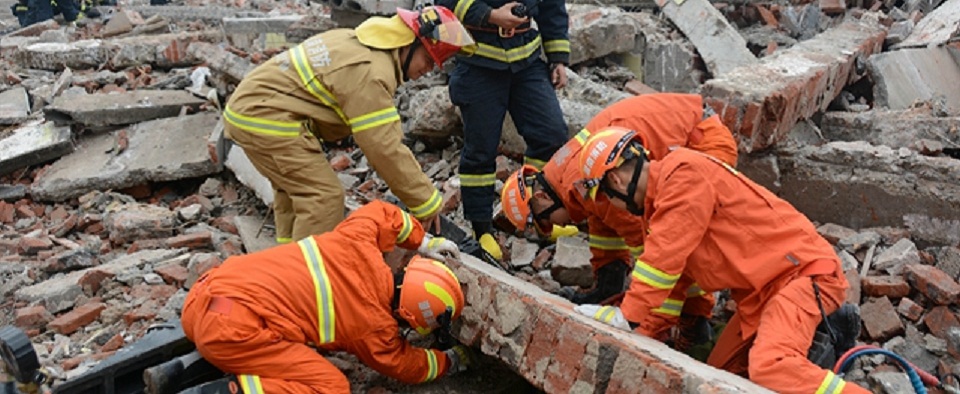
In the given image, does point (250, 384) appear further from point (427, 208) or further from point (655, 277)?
point (655, 277)

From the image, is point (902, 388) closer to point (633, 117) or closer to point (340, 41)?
point (633, 117)

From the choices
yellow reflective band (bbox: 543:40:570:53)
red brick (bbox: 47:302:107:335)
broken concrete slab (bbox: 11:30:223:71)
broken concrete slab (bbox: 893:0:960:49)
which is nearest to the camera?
red brick (bbox: 47:302:107:335)

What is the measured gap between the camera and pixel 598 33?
6.27m

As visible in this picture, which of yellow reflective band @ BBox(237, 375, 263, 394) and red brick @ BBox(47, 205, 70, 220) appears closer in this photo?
yellow reflective band @ BBox(237, 375, 263, 394)

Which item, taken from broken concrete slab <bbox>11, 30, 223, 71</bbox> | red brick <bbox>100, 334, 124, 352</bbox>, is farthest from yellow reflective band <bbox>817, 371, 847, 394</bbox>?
broken concrete slab <bbox>11, 30, 223, 71</bbox>

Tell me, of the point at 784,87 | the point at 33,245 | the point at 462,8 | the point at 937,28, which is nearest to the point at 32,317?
the point at 33,245

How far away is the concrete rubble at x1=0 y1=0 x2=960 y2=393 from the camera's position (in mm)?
3514

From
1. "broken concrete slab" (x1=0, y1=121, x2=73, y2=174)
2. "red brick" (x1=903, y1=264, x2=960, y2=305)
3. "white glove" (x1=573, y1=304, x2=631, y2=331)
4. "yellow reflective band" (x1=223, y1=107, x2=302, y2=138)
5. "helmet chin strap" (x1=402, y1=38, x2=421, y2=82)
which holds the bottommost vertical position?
"broken concrete slab" (x1=0, y1=121, x2=73, y2=174)

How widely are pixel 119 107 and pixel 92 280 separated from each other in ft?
9.60

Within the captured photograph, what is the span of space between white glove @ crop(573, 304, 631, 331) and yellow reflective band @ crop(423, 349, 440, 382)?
0.72m

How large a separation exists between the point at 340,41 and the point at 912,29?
516cm

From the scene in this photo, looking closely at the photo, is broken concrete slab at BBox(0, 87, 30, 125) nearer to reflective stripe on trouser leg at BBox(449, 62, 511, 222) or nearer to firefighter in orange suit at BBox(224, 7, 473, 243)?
firefighter in orange suit at BBox(224, 7, 473, 243)

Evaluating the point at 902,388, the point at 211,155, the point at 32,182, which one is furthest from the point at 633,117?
the point at 32,182

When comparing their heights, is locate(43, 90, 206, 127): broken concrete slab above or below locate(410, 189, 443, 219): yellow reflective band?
below
